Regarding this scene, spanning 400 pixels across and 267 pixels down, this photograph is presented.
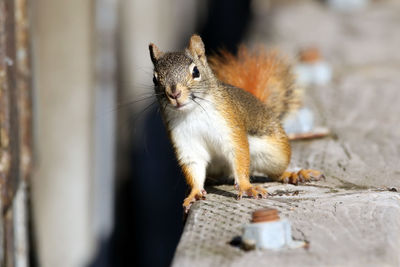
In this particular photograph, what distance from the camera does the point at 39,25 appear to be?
3.80 metres

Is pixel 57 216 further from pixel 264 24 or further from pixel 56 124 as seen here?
pixel 264 24

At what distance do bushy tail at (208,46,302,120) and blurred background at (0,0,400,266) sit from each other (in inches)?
12.0

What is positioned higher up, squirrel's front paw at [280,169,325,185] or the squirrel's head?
the squirrel's head

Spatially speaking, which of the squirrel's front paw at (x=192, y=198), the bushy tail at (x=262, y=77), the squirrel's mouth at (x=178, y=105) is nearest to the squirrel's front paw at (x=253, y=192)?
the squirrel's front paw at (x=192, y=198)

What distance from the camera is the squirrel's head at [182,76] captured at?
2072 millimetres

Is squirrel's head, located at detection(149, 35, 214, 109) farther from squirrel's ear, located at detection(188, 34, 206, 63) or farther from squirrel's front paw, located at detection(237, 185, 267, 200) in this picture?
squirrel's front paw, located at detection(237, 185, 267, 200)

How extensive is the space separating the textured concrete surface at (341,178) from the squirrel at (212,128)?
79mm

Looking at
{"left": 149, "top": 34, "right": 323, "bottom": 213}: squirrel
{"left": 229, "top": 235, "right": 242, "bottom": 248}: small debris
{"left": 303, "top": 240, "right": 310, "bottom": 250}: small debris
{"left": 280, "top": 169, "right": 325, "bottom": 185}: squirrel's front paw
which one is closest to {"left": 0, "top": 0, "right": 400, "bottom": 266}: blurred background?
{"left": 149, "top": 34, "right": 323, "bottom": 213}: squirrel

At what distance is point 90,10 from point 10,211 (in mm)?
1967

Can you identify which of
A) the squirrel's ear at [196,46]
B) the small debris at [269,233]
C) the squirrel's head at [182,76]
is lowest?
the small debris at [269,233]

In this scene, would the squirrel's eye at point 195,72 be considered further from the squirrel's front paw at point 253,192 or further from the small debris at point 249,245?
the small debris at point 249,245

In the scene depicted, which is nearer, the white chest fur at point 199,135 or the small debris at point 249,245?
the small debris at point 249,245

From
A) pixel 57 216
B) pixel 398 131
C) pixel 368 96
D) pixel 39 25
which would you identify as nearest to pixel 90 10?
pixel 39 25

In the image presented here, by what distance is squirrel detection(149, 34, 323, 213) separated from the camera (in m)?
2.11
